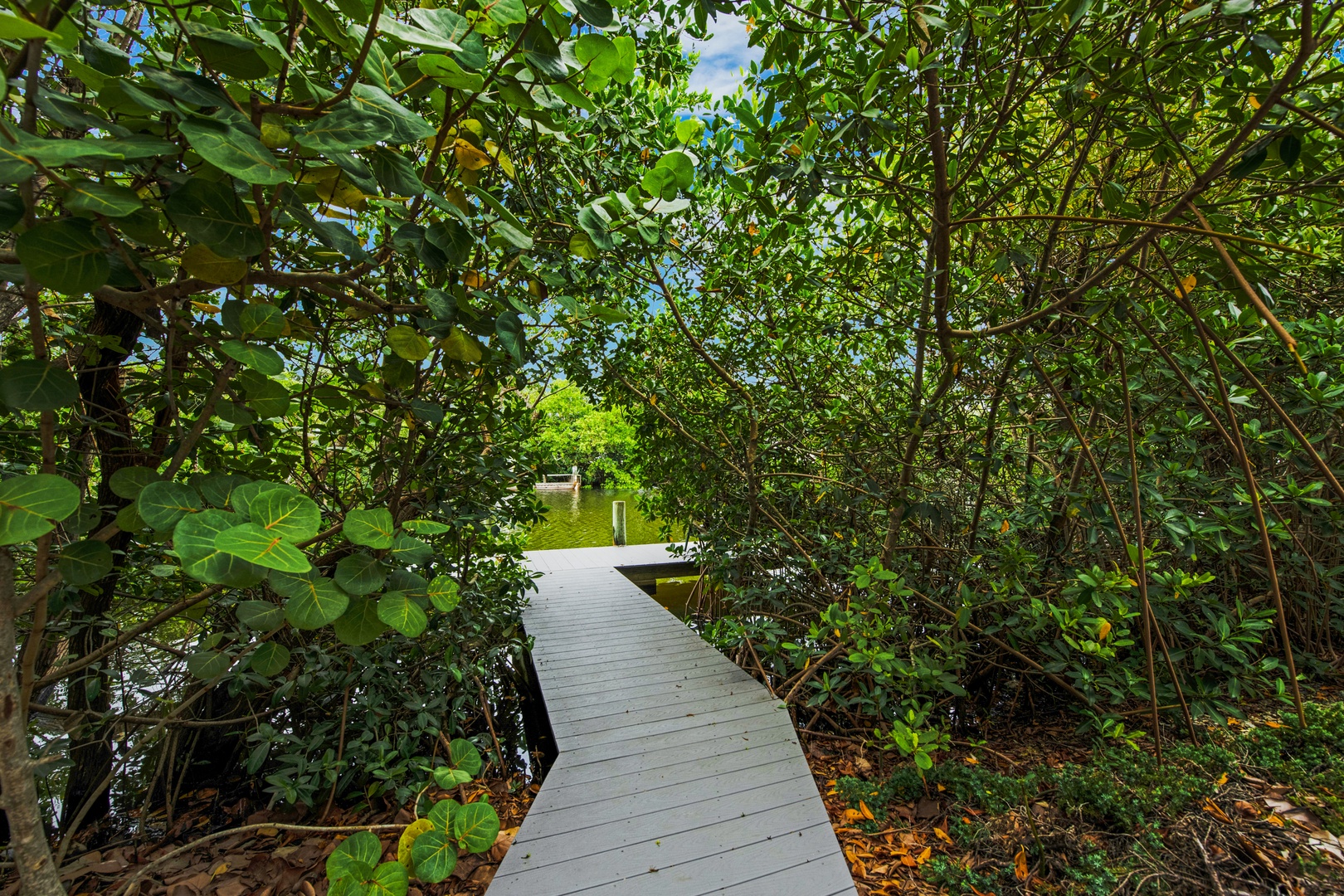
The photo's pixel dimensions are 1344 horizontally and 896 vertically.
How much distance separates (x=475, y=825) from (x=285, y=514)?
3.06 ft

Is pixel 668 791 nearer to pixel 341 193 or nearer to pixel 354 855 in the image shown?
pixel 354 855

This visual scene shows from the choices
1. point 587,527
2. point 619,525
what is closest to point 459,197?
point 619,525

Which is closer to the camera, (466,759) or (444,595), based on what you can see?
(444,595)

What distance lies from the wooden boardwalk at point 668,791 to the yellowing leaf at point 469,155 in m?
2.25

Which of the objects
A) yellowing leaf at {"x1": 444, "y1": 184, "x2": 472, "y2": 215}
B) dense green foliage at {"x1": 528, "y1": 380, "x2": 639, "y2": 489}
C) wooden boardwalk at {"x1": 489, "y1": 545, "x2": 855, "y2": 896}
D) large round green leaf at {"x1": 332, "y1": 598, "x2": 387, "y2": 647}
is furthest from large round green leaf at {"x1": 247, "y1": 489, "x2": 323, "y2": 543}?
dense green foliage at {"x1": 528, "y1": 380, "x2": 639, "y2": 489}

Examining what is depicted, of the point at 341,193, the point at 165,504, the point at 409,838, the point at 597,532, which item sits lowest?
the point at 597,532

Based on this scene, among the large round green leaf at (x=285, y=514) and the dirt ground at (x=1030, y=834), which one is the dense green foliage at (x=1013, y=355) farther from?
the large round green leaf at (x=285, y=514)

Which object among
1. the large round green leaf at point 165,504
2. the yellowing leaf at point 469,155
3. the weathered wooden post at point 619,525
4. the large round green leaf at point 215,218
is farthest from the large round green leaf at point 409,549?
the weathered wooden post at point 619,525

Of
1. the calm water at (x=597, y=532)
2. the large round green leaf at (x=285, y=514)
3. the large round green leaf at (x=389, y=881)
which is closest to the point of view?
the large round green leaf at (x=285, y=514)

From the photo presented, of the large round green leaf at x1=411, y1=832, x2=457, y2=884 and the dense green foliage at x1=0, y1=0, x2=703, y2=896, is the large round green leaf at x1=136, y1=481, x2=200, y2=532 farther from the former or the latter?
the large round green leaf at x1=411, y1=832, x2=457, y2=884

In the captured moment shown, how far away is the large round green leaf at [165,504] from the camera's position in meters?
0.80

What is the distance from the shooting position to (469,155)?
120 centimetres

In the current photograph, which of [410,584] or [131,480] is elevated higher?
[131,480]

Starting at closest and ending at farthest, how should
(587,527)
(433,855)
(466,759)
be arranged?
(433,855)
(466,759)
(587,527)
